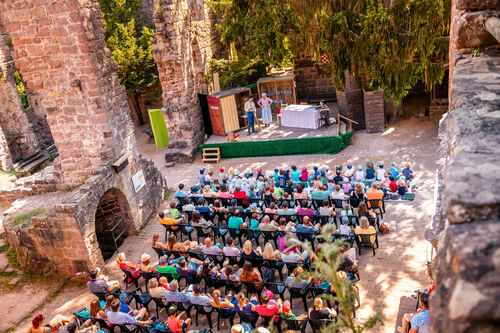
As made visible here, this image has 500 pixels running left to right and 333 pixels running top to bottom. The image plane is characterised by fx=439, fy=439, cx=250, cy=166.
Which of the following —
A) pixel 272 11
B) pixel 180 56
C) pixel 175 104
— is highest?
pixel 272 11

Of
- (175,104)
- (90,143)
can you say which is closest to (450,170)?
(90,143)

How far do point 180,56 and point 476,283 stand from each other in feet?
51.5

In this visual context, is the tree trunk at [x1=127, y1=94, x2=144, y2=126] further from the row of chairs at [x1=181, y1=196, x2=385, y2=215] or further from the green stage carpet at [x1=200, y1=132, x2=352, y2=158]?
the row of chairs at [x1=181, y1=196, x2=385, y2=215]

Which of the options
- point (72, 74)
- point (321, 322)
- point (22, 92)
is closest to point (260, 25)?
point (72, 74)

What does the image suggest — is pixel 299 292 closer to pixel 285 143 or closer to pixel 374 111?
pixel 285 143

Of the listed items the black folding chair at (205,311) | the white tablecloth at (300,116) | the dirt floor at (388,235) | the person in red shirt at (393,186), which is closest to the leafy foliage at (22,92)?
the dirt floor at (388,235)

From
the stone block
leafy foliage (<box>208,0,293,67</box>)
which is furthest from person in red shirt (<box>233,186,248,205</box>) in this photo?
the stone block

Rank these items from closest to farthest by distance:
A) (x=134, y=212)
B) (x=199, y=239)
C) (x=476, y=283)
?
(x=476, y=283), (x=199, y=239), (x=134, y=212)

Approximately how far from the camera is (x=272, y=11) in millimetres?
15133

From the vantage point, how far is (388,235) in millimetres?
9828

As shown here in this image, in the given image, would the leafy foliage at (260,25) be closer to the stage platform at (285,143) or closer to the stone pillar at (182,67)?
the stone pillar at (182,67)

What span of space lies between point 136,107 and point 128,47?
4.26 meters

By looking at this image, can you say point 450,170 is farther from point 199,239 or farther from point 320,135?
point 320,135

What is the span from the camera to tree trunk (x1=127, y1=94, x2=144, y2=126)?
74.8 feet
